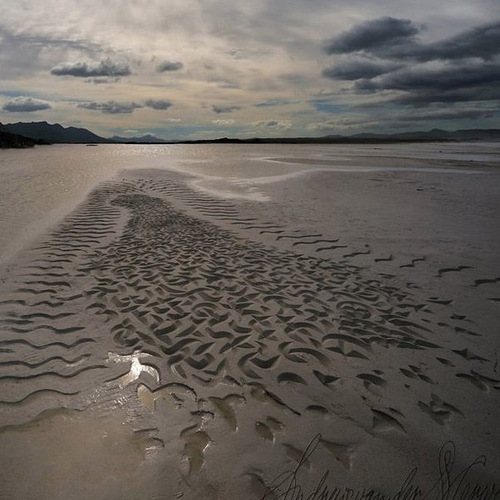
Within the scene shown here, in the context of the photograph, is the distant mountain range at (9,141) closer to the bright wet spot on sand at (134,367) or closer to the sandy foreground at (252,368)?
the sandy foreground at (252,368)

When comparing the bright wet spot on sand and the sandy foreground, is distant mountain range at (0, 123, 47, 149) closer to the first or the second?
the sandy foreground

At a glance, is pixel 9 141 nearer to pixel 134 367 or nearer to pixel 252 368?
pixel 134 367

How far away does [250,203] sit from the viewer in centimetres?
1514

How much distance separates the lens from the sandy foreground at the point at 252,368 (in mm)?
3367

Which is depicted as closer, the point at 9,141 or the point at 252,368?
the point at 252,368
